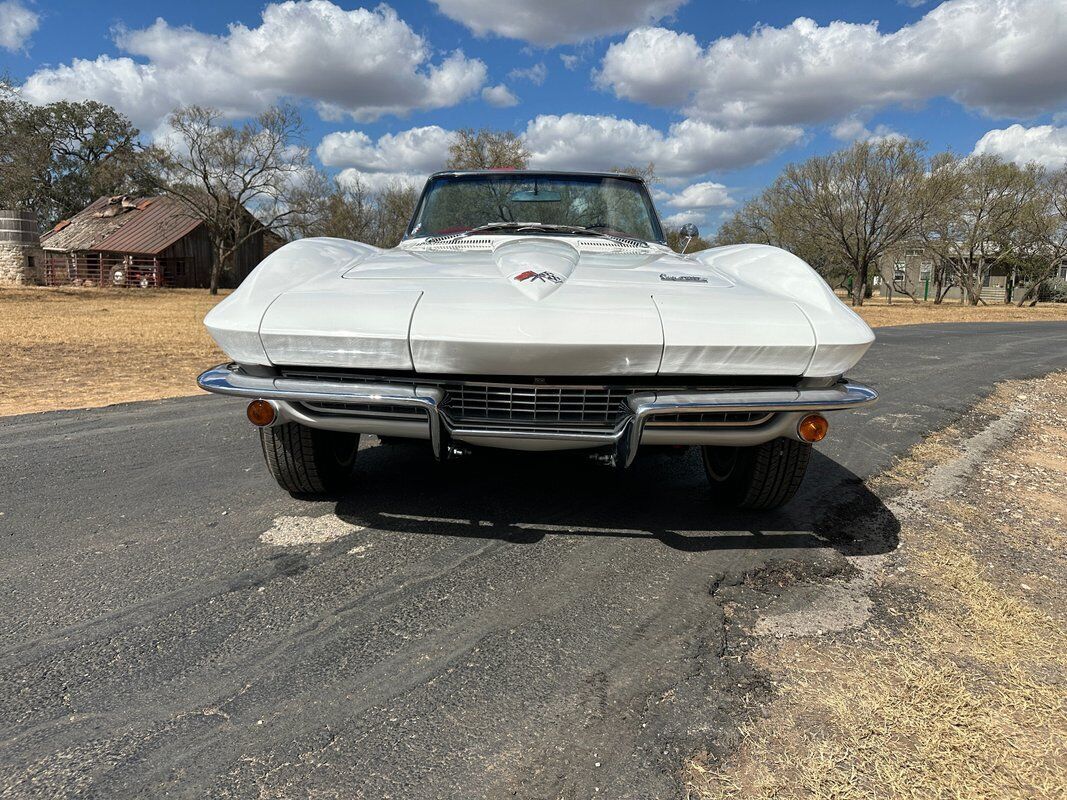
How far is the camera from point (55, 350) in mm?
8633

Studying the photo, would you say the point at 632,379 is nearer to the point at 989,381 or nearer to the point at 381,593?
the point at 381,593

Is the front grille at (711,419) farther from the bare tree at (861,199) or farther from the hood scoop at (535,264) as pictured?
the bare tree at (861,199)

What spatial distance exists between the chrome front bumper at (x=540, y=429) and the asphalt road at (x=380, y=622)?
1.79ft

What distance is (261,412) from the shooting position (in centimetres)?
242

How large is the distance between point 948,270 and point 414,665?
5002cm

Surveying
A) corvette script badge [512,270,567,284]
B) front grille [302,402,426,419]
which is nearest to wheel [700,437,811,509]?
corvette script badge [512,270,567,284]

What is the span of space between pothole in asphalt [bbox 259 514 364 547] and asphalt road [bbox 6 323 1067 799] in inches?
0.7

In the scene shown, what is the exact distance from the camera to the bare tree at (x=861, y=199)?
2953 centimetres

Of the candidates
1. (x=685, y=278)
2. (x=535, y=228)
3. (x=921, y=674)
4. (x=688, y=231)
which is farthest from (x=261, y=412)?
(x=688, y=231)

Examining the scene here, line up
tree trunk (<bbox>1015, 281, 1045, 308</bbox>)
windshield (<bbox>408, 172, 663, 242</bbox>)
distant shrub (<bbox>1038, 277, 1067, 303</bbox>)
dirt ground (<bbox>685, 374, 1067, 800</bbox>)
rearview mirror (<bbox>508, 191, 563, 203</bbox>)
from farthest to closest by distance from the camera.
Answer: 1. distant shrub (<bbox>1038, 277, 1067, 303</bbox>)
2. tree trunk (<bbox>1015, 281, 1045, 308</bbox>)
3. rearview mirror (<bbox>508, 191, 563, 203</bbox>)
4. windshield (<bbox>408, 172, 663, 242</bbox>)
5. dirt ground (<bbox>685, 374, 1067, 800</bbox>)

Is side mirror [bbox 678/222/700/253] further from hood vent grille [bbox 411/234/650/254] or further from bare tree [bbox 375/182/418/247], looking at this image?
bare tree [bbox 375/182/418/247]

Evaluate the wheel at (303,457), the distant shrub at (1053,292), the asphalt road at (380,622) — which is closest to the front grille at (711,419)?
the asphalt road at (380,622)

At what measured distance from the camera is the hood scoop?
7.97 feet

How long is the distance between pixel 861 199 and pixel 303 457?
34106 mm
